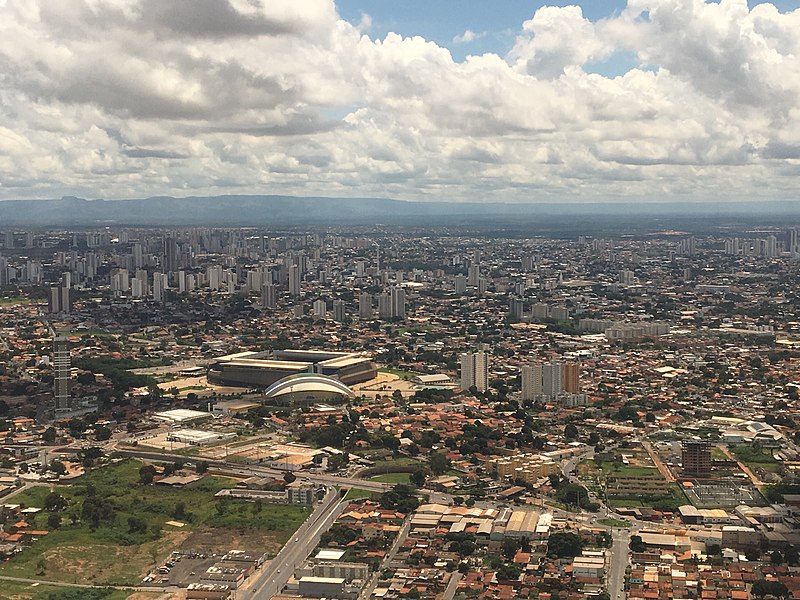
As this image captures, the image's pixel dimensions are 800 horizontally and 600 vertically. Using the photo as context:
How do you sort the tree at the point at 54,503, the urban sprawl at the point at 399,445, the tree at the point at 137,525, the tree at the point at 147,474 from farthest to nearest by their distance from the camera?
the tree at the point at 147,474 → the tree at the point at 54,503 → the tree at the point at 137,525 → the urban sprawl at the point at 399,445

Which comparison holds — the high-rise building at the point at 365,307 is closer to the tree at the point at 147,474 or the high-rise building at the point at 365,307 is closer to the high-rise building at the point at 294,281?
the high-rise building at the point at 294,281

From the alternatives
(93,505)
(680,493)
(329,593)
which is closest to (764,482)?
(680,493)

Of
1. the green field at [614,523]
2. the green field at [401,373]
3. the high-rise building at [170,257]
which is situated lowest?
the green field at [401,373]

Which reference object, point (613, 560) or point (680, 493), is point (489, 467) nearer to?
point (680, 493)

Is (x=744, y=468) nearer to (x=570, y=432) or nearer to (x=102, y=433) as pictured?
(x=570, y=432)

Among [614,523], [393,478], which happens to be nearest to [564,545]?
[614,523]

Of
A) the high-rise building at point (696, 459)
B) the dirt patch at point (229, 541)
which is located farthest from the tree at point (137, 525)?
the high-rise building at point (696, 459)

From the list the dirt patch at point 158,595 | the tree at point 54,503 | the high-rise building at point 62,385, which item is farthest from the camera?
the high-rise building at point 62,385

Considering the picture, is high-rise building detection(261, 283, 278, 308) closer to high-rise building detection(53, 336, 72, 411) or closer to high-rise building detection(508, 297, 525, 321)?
high-rise building detection(508, 297, 525, 321)
